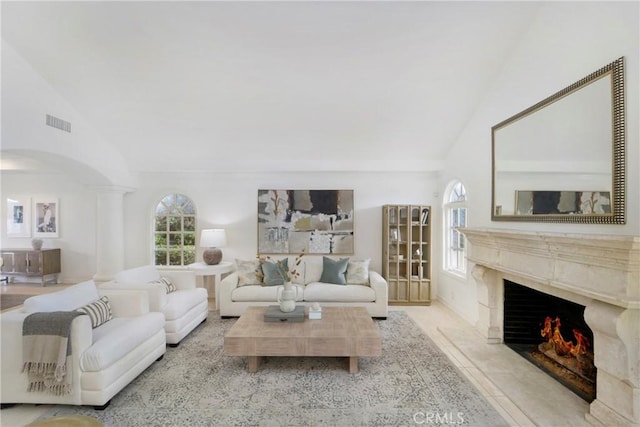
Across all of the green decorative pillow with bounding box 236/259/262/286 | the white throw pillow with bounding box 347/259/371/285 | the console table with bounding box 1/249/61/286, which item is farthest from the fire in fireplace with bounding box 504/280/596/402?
the console table with bounding box 1/249/61/286

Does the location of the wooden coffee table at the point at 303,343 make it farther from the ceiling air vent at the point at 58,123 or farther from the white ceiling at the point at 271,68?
the ceiling air vent at the point at 58,123

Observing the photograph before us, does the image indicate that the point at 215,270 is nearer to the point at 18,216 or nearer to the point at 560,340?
the point at 560,340

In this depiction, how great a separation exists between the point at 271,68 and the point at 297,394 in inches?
136

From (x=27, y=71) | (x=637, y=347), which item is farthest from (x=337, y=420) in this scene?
(x=27, y=71)

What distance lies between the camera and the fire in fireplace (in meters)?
2.82

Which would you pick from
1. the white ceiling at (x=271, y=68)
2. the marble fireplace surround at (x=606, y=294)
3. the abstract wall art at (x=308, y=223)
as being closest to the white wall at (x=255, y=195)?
the abstract wall art at (x=308, y=223)

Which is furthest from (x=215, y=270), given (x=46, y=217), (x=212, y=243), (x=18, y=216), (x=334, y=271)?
(x=18, y=216)

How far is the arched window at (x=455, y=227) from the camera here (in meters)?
4.95

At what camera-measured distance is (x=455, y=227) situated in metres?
4.95

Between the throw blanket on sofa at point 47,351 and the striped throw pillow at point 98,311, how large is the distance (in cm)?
42

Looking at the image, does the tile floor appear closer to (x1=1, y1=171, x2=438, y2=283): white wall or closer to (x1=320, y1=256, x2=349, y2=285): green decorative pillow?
(x1=320, y1=256, x2=349, y2=285): green decorative pillow

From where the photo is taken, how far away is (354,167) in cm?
552

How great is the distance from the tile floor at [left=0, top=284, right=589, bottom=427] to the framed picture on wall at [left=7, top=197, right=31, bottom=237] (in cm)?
562

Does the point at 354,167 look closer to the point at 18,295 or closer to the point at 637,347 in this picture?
the point at 637,347
